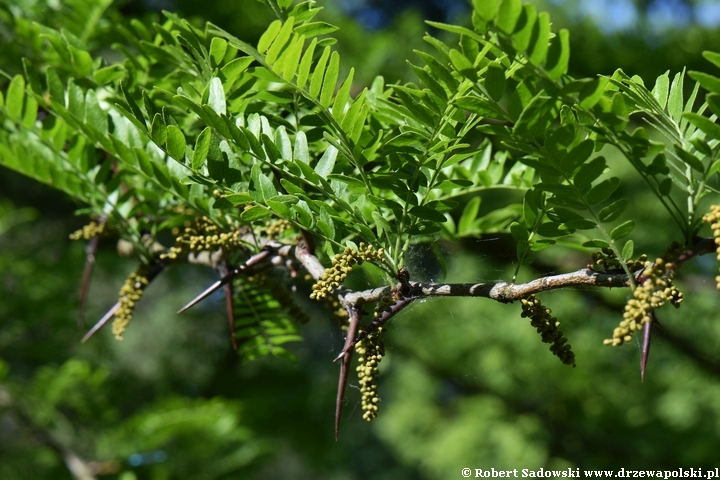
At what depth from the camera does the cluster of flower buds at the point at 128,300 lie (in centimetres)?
89

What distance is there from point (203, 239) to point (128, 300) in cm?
18

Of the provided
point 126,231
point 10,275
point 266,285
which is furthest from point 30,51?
point 10,275

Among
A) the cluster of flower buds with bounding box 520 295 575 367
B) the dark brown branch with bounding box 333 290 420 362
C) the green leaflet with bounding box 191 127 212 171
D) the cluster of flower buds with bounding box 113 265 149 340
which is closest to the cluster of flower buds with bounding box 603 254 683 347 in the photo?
the cluster of flower buds with bounding box 520 295 575 367

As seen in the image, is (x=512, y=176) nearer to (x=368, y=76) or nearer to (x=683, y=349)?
(x=683, y=349)

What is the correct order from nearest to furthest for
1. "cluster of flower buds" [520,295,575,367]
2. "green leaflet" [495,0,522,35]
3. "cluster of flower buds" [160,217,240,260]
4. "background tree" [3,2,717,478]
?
1. "green leaflet" [495,0,522,35]
2. "cluster of flower buds" [520,295,575,367]
3. "cluster of flower buds" [160,217,240,260]
4. "background tree" [3,2,717,478]

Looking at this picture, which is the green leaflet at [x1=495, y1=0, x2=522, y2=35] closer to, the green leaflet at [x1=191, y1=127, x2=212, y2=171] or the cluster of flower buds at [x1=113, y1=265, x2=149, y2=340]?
the green leaflet at [x1=191, y1=127, x2=212, y2=171]

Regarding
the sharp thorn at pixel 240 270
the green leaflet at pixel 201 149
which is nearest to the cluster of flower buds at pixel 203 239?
the sharp thorn at pixel 240 270

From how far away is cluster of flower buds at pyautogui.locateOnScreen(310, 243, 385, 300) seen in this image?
2.08 ft

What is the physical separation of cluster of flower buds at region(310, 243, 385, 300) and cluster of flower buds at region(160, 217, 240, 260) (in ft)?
0.65

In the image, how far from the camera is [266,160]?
0.68 meters

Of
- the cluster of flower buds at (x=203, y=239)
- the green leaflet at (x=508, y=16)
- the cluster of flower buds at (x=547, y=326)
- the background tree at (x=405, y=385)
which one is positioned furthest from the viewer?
the background tree at (x=405, y=385)

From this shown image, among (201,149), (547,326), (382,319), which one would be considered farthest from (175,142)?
(547,326)

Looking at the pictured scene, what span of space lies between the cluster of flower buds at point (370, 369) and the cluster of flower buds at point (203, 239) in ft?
0.76

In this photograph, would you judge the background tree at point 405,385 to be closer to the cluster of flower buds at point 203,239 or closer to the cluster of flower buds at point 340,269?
the cluster of flower buds at point 203,239
